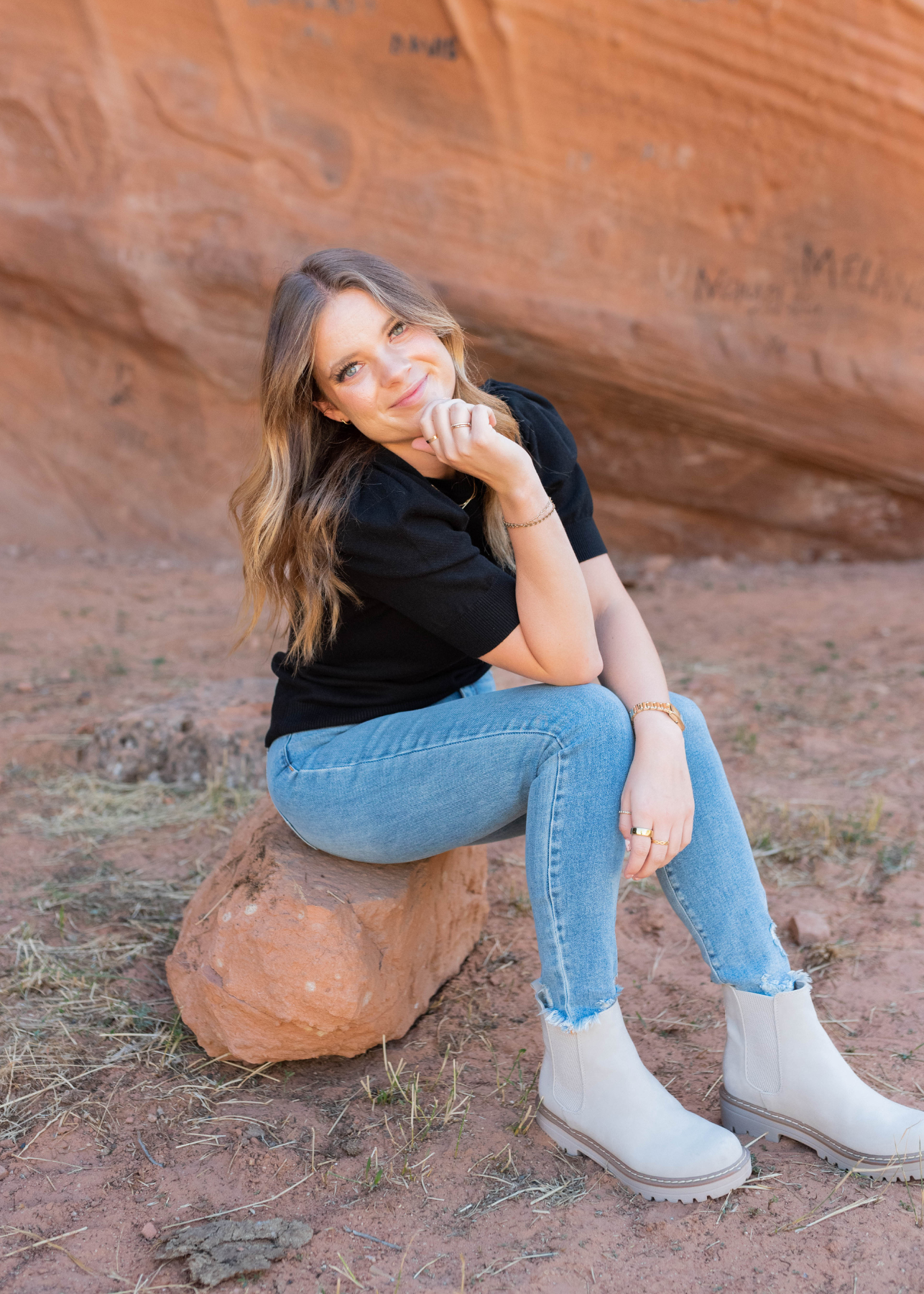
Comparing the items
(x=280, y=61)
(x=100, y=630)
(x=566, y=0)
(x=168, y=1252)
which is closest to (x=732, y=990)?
(x=168, y=1252)

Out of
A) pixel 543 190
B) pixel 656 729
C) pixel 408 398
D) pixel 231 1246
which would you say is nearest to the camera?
pixel 231 1246

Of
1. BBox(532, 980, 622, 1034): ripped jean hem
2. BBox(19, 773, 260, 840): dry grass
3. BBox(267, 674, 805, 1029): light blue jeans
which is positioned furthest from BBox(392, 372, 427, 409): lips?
BBox(19, 773, 260, 840): dry grass

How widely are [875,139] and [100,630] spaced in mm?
4902

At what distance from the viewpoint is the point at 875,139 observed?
18.0 feet

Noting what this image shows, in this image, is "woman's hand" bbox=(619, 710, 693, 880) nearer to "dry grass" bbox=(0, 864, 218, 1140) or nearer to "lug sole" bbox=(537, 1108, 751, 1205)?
"lug sole" bbox=(537, 1108, 751, 1205)

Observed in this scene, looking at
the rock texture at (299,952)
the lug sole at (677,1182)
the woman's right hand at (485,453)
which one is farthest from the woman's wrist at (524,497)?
the lug sole at (677,1182)

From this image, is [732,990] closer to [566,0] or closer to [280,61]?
[566,0]

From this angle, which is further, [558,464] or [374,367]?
[558,464]

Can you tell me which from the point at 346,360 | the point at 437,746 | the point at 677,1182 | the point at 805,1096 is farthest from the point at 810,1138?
the point at 346,360

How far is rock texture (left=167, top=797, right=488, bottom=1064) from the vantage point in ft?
6.21

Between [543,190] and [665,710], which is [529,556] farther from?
[543,190]

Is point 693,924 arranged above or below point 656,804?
below

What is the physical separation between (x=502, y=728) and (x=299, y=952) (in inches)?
23.3

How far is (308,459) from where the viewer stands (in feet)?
6.35
